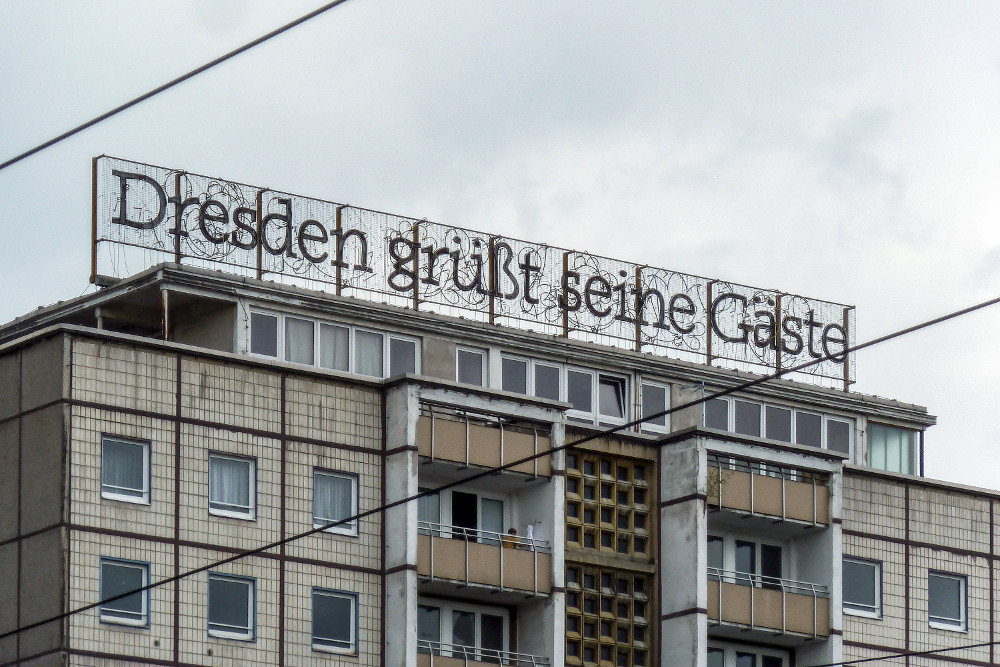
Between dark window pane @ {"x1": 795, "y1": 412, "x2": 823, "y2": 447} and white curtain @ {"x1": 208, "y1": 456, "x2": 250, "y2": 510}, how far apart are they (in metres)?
19.9

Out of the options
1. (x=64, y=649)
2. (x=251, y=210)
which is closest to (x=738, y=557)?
(x=251, y=210)

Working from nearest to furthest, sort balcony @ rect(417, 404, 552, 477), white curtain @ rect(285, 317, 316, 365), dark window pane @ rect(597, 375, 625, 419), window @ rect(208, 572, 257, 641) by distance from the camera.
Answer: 1. window @ rect(208, 572, 257, 641)
2. balcony @ rect(417, 404, 552, 477)
3. white curtain @ rect(285, 317, 316, 365)
4. dark window pane @ rect(597, 375, 625, 419)

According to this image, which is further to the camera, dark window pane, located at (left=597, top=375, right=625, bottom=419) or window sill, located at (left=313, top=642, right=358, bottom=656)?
dark window pane, located at (left=597, top=375, right=625, bottom=419)

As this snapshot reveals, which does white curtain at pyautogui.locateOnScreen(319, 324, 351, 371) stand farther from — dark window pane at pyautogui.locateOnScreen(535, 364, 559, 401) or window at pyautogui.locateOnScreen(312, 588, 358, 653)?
window at pyautogui.locateOnScreen(312, 588, 358, 653)

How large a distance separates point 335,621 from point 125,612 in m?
5.50

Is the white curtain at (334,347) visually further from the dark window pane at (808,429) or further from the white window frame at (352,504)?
the dark window pane at (808,429)

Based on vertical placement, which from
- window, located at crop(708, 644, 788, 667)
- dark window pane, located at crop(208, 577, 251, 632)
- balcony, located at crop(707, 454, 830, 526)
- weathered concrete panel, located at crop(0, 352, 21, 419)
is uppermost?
weathered concrete panel, located at crop(0, 352, 21, 419)

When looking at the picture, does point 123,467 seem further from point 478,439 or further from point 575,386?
point 575,386

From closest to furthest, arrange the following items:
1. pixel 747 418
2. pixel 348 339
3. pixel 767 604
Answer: pixel 348 339, pixel 767 604, pixel 747 418

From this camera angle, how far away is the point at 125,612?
188 feet

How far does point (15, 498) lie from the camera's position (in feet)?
191

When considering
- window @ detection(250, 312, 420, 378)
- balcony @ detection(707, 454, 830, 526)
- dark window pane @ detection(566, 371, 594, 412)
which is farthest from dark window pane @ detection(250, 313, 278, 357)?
balcony @ detection(707, 454, 830, 526)

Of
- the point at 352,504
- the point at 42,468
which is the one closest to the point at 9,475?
the point at 42,468

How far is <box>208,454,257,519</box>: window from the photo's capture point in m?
59.4
